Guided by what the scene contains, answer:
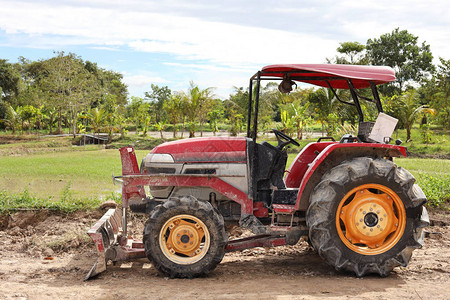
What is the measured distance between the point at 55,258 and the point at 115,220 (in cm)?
93

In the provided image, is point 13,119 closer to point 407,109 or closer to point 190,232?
point 407,109

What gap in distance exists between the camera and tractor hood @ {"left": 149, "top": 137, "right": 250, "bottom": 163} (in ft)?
17.8

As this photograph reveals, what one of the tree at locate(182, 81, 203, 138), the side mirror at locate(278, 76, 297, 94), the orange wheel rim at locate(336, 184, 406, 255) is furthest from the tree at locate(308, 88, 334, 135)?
the orange wheel rim at locate(336, 184, 406, 255)

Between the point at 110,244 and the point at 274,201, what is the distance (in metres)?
1.94

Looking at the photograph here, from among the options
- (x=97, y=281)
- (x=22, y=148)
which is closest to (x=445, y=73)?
(x=22, y=148)

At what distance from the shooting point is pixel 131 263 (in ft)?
19.0

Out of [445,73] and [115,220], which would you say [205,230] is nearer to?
[115,220]

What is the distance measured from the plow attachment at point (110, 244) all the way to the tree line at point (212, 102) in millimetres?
17640

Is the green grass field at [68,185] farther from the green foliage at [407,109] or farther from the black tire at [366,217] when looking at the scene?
the green foliage at [407,109]

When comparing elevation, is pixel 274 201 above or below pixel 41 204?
above

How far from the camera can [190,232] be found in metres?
5.16

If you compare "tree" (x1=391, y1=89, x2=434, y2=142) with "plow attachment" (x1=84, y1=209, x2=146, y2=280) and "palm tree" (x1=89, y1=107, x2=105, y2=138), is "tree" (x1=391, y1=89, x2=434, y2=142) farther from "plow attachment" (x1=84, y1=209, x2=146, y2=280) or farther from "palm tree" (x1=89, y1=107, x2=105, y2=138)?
"plow attachment" (x1=84, y1=209, x2=146, y2=280)

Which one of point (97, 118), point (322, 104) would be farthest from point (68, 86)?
point (322, 104)

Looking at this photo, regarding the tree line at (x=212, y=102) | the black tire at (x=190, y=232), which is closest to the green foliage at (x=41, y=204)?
the black tire at (x=190, y=232)
